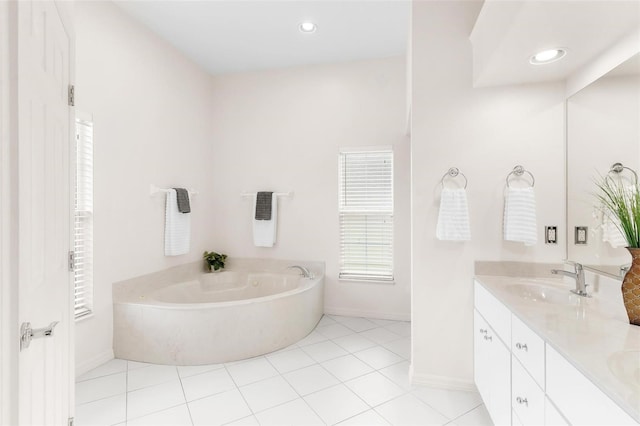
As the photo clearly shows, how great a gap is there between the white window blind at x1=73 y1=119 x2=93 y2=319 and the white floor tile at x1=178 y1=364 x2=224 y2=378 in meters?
0.90

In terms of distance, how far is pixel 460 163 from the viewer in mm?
2203

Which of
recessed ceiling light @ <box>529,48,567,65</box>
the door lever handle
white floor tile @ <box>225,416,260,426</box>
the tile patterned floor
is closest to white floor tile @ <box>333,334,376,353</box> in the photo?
the tile patterned floor

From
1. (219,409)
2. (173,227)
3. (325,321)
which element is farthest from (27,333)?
(325,321)

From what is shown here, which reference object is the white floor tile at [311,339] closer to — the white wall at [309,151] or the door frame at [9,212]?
the white wall at [309,151]

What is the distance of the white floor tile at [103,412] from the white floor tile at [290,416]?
873 millimetres

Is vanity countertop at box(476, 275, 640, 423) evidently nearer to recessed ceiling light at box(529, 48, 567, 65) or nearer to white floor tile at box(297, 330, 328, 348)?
recessed ceiling light at box(529, 48, 567, 65)

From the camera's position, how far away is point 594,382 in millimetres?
908

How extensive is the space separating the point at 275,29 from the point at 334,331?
10.4 ft

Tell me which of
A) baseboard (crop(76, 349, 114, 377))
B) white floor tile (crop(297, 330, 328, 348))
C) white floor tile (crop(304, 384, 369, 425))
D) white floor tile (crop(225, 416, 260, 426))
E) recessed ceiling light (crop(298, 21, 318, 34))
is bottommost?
white floor tile (crop(304, 384, 369, 425))

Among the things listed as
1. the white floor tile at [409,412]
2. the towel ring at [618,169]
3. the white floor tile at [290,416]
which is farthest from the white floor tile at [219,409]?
the towel ring at [618,169]

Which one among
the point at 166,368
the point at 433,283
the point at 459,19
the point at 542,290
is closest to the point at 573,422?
the point at 542,290

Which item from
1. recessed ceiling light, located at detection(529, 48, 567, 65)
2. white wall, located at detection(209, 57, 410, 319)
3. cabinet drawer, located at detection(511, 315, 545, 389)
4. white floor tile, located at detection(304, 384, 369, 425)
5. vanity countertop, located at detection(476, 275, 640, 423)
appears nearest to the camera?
vanity countertop, located at detection(476, 275, 640, 423)

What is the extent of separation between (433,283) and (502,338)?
630 mm

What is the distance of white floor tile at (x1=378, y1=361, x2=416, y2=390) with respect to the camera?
7.62 ft
